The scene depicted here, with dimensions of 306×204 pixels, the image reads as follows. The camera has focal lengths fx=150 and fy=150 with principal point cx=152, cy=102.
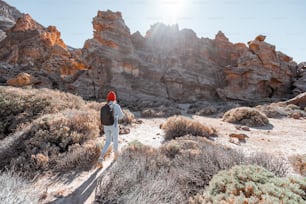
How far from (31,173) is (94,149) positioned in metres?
1.14

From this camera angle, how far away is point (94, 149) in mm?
3404

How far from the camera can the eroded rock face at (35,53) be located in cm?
1955

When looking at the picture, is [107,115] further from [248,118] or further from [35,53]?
[35,53]

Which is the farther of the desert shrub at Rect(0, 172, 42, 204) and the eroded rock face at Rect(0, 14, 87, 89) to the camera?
the eroded rock face at Rect(0, 14, 87, 89)

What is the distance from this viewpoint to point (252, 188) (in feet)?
5.74

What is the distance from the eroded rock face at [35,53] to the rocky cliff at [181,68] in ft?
9.79

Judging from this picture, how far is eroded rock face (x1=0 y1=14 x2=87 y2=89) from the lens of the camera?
19547mm

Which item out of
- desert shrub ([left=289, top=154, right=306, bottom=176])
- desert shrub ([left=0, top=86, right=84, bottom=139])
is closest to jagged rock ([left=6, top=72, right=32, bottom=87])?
desert shrub ([left=0, top=86, right=84, bottom=139])

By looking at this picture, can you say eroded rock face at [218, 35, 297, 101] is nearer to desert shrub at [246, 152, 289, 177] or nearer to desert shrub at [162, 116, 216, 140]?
desert shrub at [162, 116, 216, 140]

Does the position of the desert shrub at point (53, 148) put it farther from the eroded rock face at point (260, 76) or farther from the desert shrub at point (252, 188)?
the eroded rock face at point (260, 76)

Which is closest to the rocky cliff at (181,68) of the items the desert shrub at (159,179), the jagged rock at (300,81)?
the jagged rock at (300,81)

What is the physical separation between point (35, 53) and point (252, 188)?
88.1ft

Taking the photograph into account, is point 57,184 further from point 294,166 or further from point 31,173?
point 294,166

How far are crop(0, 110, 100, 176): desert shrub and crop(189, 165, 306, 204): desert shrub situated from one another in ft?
7.87
